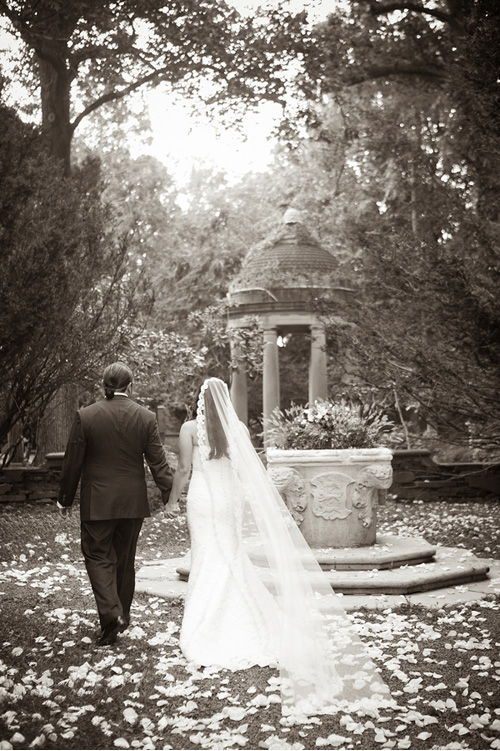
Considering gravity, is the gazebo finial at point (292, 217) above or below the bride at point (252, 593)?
above

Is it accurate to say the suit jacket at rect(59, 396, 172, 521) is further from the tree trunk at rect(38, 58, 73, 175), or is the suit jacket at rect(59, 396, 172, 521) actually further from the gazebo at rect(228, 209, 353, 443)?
the gazebo at rect(228, 209, 353, 443)

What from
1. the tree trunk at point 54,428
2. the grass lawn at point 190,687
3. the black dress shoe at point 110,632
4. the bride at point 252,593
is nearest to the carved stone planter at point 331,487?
the grass lawn at point 190,687

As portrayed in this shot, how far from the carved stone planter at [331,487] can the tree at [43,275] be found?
2928mm

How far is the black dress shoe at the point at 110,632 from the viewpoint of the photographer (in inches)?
218

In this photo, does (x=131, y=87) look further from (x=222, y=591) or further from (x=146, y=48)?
(x=222, y=591)

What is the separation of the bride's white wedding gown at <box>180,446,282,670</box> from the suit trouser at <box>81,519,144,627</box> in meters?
0.45

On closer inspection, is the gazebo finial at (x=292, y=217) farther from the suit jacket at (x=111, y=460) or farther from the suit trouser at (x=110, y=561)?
the suit trouser at (x=110, y=561)

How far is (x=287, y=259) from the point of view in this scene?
20578 mm

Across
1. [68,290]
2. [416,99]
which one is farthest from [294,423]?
[416,99]

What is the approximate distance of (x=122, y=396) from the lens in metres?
5.96

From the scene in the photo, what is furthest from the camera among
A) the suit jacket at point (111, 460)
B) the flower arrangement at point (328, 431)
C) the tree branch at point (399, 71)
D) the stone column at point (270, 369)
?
the stone column at point (270, 369)

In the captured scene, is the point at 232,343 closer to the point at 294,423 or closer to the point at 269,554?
the point at 294,423

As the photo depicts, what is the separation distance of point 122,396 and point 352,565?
10.4ft

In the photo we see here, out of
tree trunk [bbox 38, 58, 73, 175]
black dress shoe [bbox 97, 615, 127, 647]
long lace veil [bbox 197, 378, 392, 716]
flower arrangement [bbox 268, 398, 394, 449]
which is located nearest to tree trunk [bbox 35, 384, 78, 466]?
tree trunk [bbox 38, 58, 73, 175]
